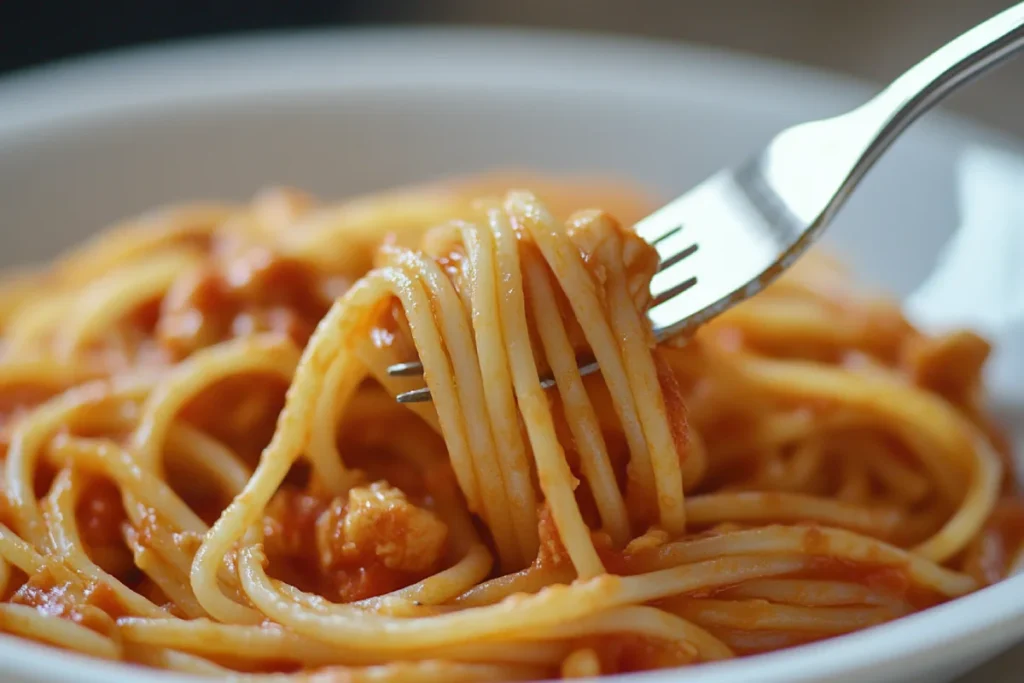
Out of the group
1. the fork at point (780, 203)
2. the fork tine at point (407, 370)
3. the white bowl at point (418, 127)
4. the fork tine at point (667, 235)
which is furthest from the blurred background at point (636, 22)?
the fork tine at point (407, 370)

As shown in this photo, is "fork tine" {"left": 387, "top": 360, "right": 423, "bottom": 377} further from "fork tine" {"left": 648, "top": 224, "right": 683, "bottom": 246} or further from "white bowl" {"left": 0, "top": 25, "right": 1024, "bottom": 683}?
"white bowl" {"left": 0, "top": 25, "right": 1024, "bottom": 683}

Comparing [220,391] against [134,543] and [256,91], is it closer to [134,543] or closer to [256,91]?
[134,543]

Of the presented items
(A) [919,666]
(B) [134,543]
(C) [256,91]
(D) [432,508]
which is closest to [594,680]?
(A) [919,666]

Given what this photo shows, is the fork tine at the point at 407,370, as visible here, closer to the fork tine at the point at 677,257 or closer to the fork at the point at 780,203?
the fork at the point at 780,203

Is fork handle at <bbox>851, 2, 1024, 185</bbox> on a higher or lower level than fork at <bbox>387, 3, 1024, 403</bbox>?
higher

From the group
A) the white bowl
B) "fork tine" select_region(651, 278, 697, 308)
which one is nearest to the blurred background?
the white bowl

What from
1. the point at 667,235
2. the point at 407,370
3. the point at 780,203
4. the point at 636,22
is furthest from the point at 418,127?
the point at 636,22
